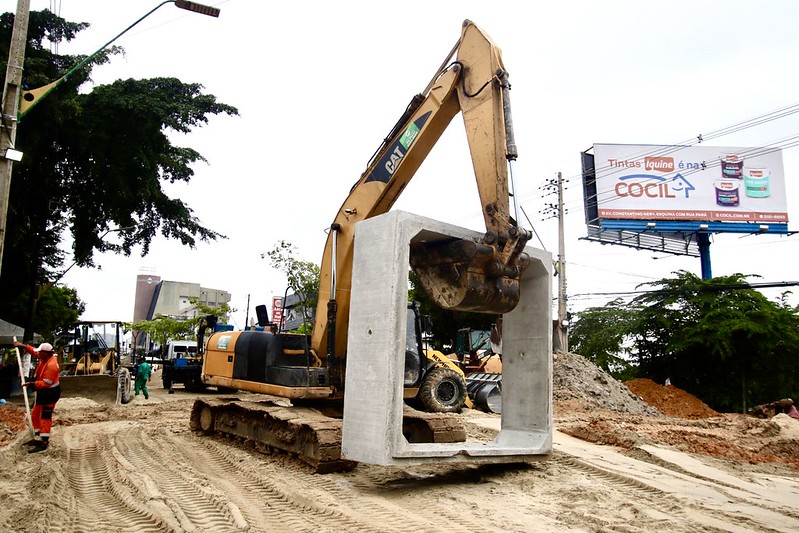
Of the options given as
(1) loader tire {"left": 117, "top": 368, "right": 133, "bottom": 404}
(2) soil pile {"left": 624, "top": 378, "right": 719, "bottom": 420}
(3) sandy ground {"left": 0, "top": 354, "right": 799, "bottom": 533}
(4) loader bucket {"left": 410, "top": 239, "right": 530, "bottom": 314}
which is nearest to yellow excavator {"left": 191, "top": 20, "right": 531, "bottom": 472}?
(4) loader bucket {"left": 410, "top": 239, "right": 530, "bottom": 314}

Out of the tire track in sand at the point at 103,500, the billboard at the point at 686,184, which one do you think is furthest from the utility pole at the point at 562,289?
the tire track in sand at the point at 103,500

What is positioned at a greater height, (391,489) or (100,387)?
(100,387)

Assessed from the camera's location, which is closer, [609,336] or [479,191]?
[479,191]

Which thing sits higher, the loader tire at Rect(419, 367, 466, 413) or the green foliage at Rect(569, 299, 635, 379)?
the green foliage at Rect(569, 299, 635, 379)

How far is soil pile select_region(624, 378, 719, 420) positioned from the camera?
2066 cm

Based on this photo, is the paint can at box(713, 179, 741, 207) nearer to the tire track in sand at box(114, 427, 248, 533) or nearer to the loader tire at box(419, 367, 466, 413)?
the loader tire at box(419, 367, 466, 413)

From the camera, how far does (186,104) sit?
18.1m

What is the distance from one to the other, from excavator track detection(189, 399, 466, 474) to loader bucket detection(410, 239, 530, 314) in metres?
1.90

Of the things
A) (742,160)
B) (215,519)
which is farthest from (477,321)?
(215,519)

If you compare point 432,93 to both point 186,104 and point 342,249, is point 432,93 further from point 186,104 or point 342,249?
point 186,104

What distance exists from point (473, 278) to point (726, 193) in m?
29.0

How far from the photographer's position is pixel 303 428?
7.22 meters

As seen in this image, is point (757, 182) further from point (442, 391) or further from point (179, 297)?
point (179, 297)

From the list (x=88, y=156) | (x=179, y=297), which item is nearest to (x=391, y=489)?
(x=88, y=156)
